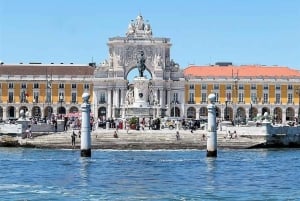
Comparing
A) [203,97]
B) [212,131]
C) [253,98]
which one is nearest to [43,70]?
[203,97]

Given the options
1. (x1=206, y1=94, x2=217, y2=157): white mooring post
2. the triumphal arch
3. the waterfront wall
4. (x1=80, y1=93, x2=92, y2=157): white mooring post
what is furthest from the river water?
the triumphal arch

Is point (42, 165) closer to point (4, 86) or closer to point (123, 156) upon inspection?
point (123, 156)

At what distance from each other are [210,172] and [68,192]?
10486mm

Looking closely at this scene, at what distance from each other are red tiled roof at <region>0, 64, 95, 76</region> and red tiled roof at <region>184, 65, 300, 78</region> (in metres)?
14.3

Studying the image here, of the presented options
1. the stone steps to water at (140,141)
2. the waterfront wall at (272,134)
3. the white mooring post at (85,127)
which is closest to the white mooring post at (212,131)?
the white mooring post at (85,127)

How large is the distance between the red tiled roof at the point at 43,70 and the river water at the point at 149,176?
70520mm

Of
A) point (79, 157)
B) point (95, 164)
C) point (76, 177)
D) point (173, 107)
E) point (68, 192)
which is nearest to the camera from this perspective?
point (68, 192)

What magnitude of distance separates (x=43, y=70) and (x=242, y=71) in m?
26.7

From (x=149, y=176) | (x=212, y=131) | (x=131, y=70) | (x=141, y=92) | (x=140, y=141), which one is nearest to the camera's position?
(x=149, y=176)

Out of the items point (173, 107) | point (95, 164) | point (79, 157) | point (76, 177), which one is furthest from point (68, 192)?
point (173, 107)

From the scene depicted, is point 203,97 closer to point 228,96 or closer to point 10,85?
point 228,96

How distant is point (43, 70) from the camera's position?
13375 cm

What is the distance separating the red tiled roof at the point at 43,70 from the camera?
436ft

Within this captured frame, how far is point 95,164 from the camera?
51344 millimetres
